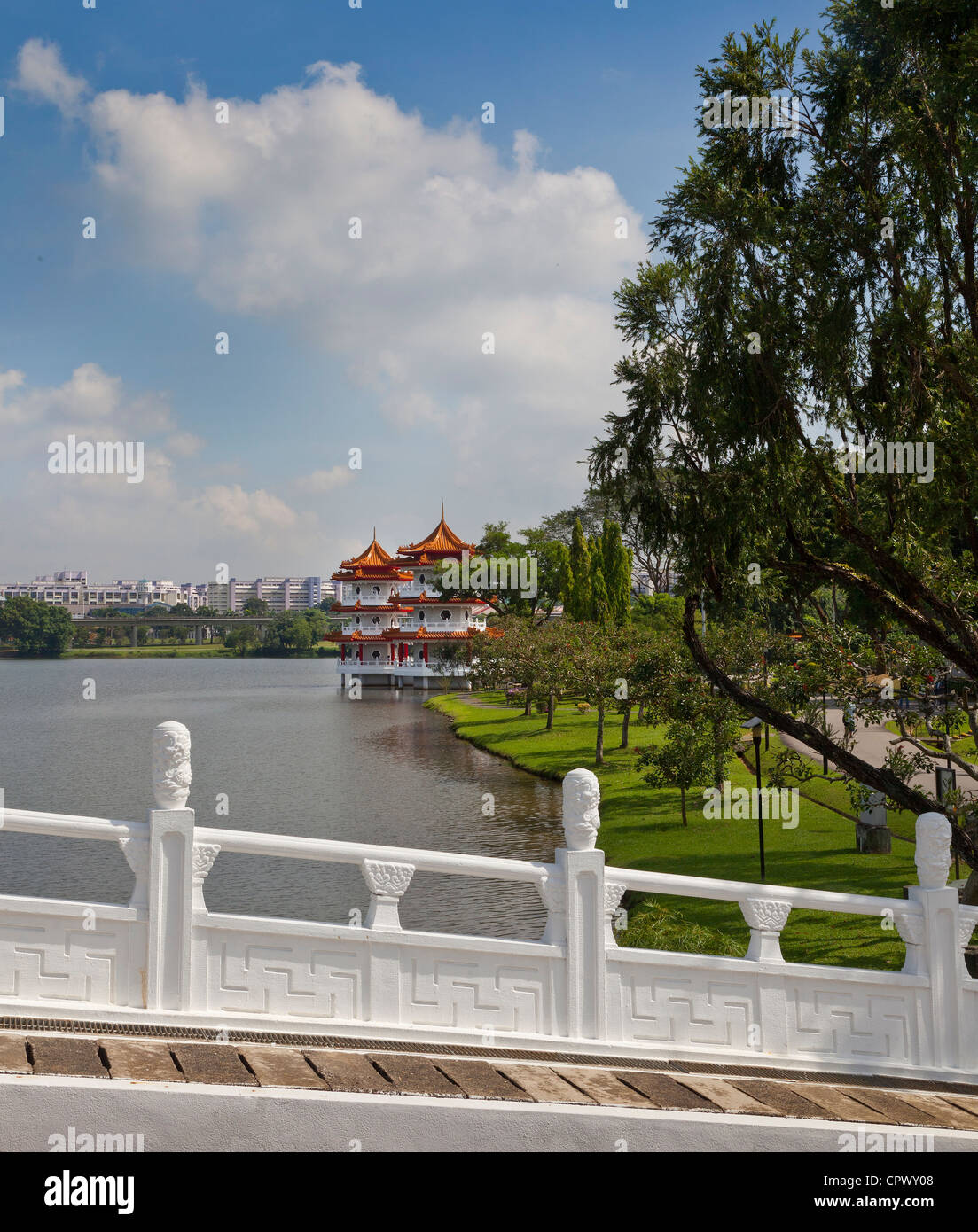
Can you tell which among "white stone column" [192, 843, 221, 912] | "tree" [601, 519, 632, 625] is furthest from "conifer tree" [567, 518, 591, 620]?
"white stone column" [192, 843, 221, 912]

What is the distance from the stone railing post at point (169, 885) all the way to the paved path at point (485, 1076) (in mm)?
261

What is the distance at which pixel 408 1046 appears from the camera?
15.0ft

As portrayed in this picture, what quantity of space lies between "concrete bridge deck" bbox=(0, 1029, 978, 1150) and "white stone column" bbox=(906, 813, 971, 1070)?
0.47 meters

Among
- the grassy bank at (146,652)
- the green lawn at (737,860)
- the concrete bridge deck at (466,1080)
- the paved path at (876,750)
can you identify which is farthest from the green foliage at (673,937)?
the grassy bank at (146,652)

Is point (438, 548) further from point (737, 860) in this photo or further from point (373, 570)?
point (737, 860)

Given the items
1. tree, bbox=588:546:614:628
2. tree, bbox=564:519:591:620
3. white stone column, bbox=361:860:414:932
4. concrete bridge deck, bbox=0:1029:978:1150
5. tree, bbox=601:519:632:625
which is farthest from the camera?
tree, bbox=601:519:632:625

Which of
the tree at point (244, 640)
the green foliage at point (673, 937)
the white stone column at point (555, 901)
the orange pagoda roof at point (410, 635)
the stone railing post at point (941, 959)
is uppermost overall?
the tree at point (244, 640)

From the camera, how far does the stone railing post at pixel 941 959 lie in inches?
211

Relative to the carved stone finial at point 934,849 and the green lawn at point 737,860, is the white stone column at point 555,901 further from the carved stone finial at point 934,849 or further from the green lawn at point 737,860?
the green lawn at point 737,860

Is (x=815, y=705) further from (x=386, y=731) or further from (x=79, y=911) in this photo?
(x=386, y=731)

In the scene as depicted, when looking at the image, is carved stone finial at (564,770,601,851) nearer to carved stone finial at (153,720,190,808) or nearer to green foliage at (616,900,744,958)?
carved stone finial at (153,720,190,808)

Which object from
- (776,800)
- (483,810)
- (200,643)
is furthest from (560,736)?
(200,643)

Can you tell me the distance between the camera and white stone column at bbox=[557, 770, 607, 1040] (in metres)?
4.85

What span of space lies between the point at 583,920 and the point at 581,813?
508 millimetres
